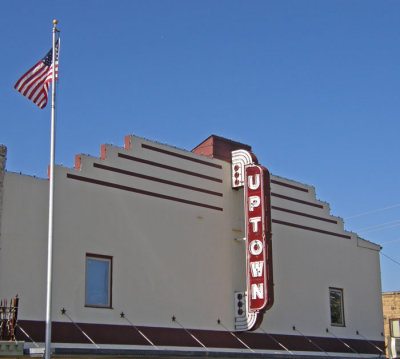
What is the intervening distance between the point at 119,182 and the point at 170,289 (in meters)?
3.61

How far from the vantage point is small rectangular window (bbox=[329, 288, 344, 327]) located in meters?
29.0

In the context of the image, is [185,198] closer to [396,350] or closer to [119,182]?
[119,182]

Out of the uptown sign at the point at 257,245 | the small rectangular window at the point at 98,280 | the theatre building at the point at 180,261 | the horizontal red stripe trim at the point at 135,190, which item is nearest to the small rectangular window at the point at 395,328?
the theatre building at the point at 180,261

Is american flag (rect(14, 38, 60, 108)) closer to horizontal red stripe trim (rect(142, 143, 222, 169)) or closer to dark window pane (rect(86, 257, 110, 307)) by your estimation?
horizontal red stripe trim (rect(142, 143, 222, 169))

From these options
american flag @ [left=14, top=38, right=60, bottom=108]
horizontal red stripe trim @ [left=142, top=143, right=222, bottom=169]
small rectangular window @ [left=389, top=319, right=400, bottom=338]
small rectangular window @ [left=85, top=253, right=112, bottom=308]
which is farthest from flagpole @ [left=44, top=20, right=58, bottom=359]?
small rectangular window @ [left=389, top=319, right=400, bottom=338]

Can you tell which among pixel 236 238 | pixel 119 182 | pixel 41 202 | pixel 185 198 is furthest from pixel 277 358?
pixel 41 202

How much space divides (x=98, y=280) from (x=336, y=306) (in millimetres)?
11072

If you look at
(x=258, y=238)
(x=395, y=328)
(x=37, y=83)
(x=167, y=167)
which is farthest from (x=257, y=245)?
(x=395, y=328)

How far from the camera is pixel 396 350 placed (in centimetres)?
1534

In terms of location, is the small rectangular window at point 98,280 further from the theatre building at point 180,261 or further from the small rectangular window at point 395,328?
the small rectangular window at point 395,328

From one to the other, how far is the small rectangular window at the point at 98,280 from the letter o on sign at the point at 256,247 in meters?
4.85

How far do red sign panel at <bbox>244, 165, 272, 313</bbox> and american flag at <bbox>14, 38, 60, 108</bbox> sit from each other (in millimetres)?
7956

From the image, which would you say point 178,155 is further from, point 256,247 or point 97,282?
point 97,282

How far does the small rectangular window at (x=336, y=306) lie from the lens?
29000mm
